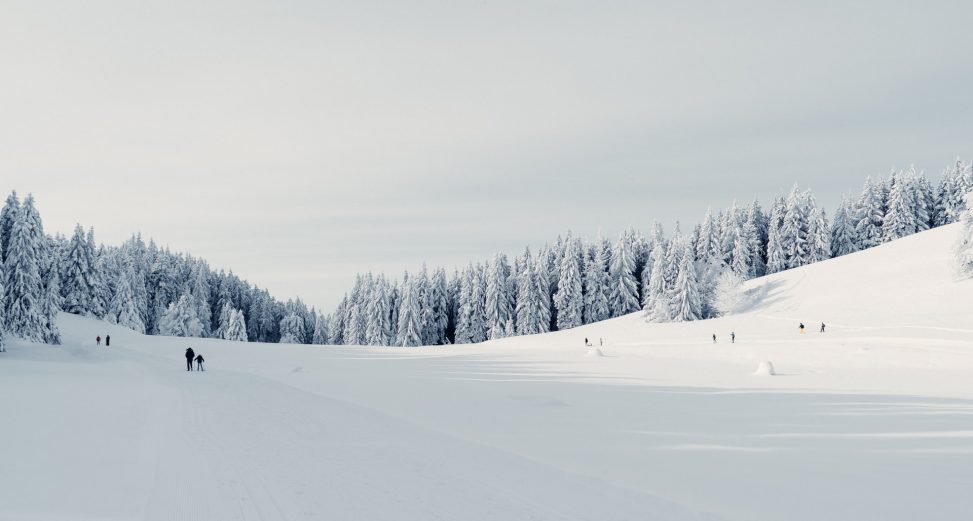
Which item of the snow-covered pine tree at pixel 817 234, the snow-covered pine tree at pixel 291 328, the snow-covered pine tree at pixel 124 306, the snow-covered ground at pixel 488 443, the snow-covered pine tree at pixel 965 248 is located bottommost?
the snow-covered ground at pixel 488 443

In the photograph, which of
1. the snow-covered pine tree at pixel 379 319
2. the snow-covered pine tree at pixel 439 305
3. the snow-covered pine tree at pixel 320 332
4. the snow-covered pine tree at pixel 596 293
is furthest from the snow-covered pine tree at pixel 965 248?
the snow-covered pine tree at pixel 320 332

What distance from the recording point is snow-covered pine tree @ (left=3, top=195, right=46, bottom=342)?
46562mm

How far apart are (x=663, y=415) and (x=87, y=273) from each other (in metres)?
85.2

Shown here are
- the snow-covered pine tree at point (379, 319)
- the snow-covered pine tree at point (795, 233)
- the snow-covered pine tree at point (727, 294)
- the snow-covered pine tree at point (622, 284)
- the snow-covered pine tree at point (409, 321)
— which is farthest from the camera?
the snow-covered pine tree at point (379, 319)

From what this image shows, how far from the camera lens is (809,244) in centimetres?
9006

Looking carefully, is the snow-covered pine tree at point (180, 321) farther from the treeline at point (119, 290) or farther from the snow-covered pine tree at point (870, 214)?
the snow-covered pine tree at point (870, 214)

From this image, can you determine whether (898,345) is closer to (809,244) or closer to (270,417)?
(270,417)

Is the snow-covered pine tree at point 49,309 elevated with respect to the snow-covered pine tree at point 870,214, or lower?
lower

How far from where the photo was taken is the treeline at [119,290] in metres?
47.5

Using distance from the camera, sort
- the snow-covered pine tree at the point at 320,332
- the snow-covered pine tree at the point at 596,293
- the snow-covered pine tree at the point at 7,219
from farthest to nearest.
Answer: the snow-covered pine tree at the point at 320,332 < the snow-covered pine tree at the point at 596,293 < the snow-covered pine tree at the point at 7,219

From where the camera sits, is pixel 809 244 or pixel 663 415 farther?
pixel 809 244

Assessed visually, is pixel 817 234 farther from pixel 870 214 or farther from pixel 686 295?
pixel 686 295

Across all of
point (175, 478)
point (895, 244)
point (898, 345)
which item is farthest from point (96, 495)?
point (895, 244)

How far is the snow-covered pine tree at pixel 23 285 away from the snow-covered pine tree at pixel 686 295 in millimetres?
69545
